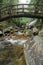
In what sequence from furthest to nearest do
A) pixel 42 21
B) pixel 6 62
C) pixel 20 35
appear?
pixel 42 21 → pixel 20 35 → pixel 6 62

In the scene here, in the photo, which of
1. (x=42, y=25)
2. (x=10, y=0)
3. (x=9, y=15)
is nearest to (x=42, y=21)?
(x=42, y=25)

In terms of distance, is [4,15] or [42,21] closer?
[4,15]

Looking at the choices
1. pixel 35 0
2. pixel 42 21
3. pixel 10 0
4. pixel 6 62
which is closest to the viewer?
pixel 6 62

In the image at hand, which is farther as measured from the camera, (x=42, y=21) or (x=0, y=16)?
(x=42, y=21)

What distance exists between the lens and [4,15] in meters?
18.8

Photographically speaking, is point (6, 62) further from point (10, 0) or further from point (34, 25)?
point (10, 0)

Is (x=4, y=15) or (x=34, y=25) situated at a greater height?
(x=4, y=15)

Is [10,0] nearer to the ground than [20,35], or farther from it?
farther from it

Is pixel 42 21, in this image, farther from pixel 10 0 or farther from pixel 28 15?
pixel 10 0

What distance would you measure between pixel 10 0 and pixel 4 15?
10.8m

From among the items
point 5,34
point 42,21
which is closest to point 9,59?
point 5,34

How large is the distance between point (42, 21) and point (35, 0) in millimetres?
3306

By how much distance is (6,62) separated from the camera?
10.8 m

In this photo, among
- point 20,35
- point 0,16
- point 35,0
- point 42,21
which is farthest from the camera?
point 35,0
